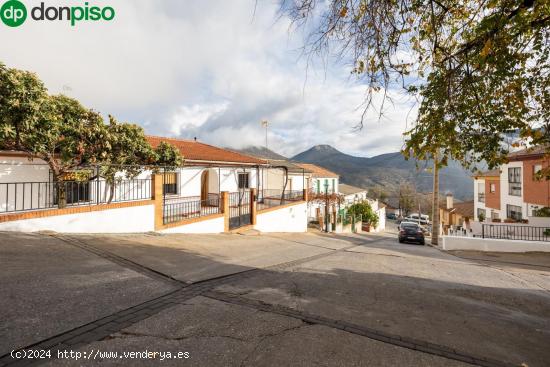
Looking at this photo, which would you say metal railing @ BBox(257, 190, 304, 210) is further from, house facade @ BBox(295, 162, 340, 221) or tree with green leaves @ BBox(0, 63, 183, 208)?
tree with green leaves @ BBox(0, 63, 183, 208)

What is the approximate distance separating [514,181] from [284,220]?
20.8 meters

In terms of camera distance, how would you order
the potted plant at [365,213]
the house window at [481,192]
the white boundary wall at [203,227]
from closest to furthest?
the white boundary wall at [203,227] < the house window at [481,192] < the potted plant at [365,213]

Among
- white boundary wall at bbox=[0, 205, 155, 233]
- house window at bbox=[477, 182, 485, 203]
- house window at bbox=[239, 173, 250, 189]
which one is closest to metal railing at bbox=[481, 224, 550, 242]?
house window at bbox=[239, 173, 250, 189]

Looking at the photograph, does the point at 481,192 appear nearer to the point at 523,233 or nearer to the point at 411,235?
the point at 411,235

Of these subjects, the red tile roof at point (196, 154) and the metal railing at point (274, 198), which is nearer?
the red tile roof at point (196, 154)

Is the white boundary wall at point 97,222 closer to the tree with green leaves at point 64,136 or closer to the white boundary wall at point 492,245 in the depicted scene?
the tree with green leaves at point 64,136

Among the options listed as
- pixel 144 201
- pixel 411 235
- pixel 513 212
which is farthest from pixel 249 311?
pixel 513 212

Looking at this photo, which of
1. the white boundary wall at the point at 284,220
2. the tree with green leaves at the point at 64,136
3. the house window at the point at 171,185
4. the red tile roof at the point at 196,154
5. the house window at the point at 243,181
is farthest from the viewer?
the house window at the point at 243,181

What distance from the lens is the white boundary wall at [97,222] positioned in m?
7.39

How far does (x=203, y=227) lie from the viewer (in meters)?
12.4

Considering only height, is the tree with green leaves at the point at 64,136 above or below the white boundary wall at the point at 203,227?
above

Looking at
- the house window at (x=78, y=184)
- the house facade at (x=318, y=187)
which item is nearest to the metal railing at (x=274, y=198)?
the house facade at (x=318, y=187)

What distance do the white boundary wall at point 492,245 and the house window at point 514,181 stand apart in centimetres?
1291

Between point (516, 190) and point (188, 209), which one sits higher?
point (516, 190)
